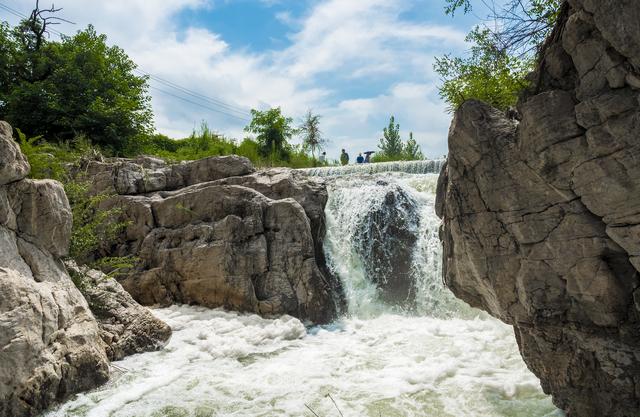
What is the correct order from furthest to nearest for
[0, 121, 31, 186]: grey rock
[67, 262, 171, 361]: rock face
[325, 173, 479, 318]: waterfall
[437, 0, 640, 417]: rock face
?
[325, 173, 479, 318]: waterfall < [67, 262, 171, 361]: rock face < [0, 121, 31, 186]: grey rock < [437, 0, 640, 417]: rock face

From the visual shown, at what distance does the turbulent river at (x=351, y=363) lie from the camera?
18.4ft

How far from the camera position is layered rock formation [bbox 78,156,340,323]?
1055cm

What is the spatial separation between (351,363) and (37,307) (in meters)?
4.49

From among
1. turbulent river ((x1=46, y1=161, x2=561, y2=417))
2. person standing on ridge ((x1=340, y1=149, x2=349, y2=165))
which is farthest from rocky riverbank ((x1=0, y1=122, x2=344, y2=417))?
person standing on ridge ((x1=340, y1=149, x2=349, y2=165))

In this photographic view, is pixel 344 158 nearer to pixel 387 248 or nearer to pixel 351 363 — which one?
pixel 387 248

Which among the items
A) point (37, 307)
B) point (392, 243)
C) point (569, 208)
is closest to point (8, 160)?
point (37, 307)

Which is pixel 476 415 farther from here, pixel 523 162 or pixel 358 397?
pixel 523 162

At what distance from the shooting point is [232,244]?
10.8 meters

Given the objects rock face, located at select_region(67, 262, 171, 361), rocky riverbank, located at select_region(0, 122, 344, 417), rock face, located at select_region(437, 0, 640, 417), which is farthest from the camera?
rock face, located at select_region(67, 262, 171, 361)

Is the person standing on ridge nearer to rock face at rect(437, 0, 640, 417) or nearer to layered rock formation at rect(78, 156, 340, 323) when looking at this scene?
layered rock formation at rect(78, 156, 340, 323)

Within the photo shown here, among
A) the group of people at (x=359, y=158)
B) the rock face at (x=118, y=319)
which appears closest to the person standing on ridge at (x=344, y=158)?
the group of people at (x=359, y=158)

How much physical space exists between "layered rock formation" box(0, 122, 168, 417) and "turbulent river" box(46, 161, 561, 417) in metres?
0.36

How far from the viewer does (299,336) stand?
925cm

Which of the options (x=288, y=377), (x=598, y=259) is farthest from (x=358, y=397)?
(x=598, y=259)
